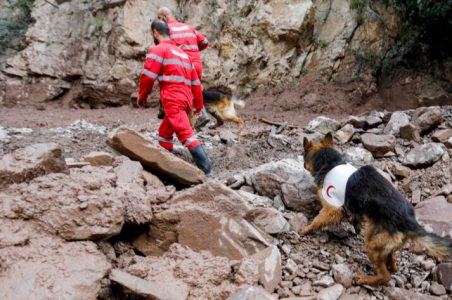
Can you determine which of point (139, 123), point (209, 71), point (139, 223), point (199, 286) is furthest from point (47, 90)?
point (199, 286)

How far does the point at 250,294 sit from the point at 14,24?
1145cm

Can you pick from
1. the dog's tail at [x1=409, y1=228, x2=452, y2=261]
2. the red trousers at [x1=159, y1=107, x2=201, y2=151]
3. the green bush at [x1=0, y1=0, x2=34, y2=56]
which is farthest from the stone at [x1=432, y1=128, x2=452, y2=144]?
the green bush at [x1=0, y1=0, x2=34, y2=56]

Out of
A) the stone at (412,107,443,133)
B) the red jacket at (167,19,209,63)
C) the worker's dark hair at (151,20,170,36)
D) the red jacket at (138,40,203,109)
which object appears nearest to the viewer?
the red jacket at (138,40,203,109)

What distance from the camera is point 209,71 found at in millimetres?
10477

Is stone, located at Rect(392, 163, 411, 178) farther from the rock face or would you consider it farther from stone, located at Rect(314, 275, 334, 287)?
the rock face

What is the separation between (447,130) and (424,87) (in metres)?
5.09

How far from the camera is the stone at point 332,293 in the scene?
2.88 m

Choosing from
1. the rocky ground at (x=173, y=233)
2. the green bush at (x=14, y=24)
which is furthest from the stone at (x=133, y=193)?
the green bush at (x=14, y=24)

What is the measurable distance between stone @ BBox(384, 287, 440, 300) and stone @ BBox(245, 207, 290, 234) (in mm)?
961

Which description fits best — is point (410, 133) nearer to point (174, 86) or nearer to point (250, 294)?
point (174, 86)

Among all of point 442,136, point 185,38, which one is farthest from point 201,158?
point 442,136

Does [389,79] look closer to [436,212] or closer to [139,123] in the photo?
[139,123]

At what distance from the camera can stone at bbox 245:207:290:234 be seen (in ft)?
11.6

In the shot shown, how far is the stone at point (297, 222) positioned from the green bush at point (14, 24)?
32.7ft
